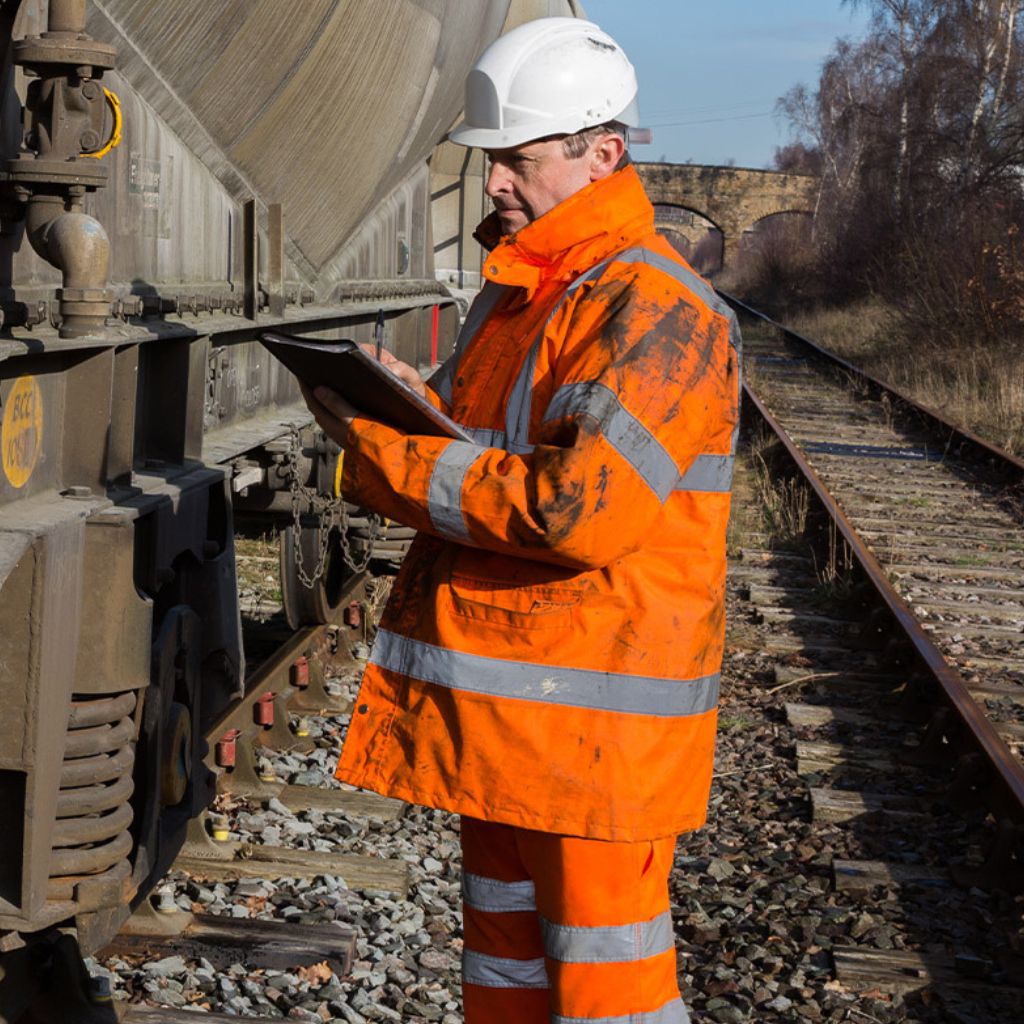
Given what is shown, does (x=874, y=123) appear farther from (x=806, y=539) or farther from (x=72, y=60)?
(x=72, y=60)

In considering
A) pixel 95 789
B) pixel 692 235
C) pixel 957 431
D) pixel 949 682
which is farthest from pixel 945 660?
pixel 692 235

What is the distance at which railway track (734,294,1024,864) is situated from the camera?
5559mm

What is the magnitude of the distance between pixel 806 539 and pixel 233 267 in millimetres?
5586

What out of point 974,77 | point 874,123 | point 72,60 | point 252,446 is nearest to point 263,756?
point 252,446

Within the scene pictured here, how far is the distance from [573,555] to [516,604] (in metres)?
0.18

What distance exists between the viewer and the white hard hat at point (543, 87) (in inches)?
102

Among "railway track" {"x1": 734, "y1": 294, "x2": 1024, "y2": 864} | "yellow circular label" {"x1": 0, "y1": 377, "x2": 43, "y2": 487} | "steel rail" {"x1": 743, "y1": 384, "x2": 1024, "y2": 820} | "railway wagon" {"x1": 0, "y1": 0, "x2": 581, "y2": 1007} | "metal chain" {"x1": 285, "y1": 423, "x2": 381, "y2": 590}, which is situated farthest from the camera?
"railway track" {"x1": 734, "y1": 294, "x2": 1024, "y2": 864}

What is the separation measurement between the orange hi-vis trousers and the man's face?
104 centimetres

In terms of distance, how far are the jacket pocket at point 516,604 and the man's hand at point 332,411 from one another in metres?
0.33

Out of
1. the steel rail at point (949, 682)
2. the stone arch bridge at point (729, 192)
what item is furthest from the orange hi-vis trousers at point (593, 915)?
the stone arch bridge at point (729, 192)

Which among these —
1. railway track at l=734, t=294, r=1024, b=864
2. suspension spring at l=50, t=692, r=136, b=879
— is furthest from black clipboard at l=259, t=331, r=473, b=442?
railway track at l=734, t=294, r=1024, b=864

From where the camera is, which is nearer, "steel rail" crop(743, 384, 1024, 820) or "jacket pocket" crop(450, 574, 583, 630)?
"jacket pocket" crop(450, 574, 583, 630)

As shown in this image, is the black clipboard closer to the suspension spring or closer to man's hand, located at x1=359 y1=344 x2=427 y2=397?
man's hand, located at x1=359 y1=344 x2=427 y2=397

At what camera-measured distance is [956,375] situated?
1878 cm
